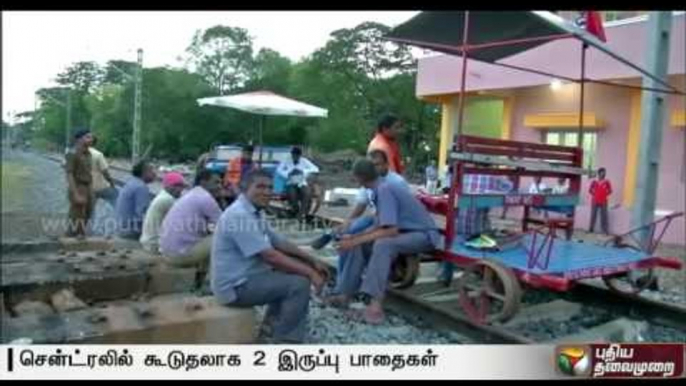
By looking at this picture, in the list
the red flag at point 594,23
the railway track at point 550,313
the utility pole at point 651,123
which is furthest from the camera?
the utility pole at point 651,123

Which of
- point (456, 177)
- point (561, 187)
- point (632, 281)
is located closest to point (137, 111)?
point (456, 177)

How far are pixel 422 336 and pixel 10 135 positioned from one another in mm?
2529

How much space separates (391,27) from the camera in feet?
10.5

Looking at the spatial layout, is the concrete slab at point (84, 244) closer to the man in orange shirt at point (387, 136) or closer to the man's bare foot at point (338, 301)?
the man's bare foot at point (338, 301)

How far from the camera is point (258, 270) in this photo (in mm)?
3516

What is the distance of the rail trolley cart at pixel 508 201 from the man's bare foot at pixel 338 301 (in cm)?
49

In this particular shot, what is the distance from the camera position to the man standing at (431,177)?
405 centimetres

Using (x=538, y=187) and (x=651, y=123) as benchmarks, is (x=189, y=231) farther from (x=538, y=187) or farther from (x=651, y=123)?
(x=651, y=123)

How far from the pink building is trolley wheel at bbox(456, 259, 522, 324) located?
2.57 ft

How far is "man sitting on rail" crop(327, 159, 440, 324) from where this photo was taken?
415 centimetres

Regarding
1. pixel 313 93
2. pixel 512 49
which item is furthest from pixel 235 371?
pixel 512 49

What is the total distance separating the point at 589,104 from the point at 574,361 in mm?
8361

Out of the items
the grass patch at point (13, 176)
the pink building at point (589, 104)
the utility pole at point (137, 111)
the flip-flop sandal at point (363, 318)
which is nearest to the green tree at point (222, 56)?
the utility pole at point (137, 111)
